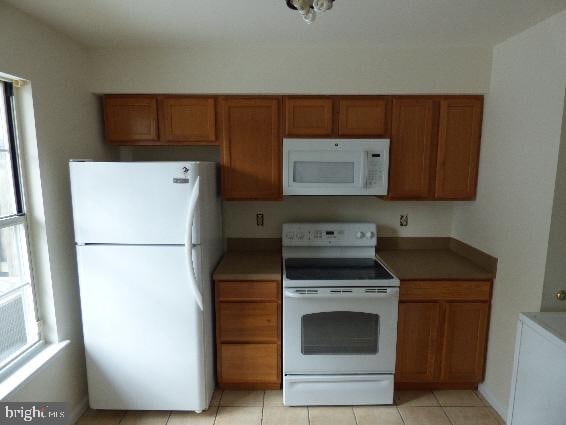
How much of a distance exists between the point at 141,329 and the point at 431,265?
79.2 inches

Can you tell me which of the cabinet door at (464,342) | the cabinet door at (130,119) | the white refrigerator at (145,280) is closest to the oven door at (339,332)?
the cabinet door at (464,342)

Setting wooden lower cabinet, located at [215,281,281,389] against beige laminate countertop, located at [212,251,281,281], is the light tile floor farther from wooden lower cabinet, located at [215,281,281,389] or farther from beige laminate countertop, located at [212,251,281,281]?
beige laminate countertop, located at [212,251,281,281]

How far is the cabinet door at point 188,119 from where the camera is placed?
7.70 feet

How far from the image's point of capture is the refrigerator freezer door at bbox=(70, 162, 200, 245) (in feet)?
6.11

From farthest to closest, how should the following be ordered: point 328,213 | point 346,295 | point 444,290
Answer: point 328,213, point 444,290, point 346,295

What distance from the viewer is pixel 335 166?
2352mm

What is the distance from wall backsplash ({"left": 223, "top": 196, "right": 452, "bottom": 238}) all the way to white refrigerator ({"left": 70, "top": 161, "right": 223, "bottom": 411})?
2.12ft

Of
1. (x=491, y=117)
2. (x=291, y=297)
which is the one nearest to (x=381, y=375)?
(x=291, y=297)

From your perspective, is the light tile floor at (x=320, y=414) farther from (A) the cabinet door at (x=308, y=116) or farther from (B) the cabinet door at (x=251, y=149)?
(A) the cabinet door at (x=308, y=116)

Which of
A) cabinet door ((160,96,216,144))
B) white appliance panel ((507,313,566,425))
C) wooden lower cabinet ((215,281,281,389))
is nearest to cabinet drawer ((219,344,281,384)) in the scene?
wooden lower cabinet ((215,281,281,389))

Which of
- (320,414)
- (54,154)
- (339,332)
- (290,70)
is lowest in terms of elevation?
(320,414)

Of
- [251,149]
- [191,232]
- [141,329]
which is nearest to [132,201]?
[191,232]

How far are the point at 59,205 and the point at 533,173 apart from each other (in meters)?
2.76

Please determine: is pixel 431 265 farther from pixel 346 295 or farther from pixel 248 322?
pixel 248 322
